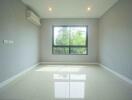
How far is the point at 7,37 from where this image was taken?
3.98m

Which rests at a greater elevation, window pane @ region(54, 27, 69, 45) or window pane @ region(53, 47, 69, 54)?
window pane @ region(54, 27, 69, 45)

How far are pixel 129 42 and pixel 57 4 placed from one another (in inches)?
121

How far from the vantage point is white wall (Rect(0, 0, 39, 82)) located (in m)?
3.73

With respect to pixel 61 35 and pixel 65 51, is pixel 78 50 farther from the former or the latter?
pixel 61 35

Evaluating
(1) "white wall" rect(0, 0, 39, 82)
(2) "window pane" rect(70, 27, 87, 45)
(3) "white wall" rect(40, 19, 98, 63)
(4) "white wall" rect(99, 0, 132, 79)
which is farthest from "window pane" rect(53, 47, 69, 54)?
(4) "white wall" rect(99, 0, 132, 79)

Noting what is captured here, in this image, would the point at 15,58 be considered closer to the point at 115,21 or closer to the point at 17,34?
the point at 17,34

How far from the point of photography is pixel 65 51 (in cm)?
826

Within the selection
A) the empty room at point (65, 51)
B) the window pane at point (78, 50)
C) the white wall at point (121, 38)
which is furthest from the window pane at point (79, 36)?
the white wall at point (121, 38)

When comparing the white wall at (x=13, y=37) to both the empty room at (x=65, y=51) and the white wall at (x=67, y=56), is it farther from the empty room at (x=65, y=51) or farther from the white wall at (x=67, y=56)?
the white wall at (x=67, y=56)

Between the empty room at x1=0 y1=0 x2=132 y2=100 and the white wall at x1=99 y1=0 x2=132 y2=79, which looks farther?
the white wall at x1=99 y1=0 x2=132 y2=79

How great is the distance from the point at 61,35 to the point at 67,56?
1.34 m

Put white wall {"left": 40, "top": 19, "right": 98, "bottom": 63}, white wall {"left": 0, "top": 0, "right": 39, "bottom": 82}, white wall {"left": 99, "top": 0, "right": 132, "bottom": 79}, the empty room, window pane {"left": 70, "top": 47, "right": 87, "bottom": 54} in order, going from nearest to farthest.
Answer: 1. the empty room
2. white wall {"left": 0, "top": 0, "right": 39, "bottom": 82}
3. white wall {"left": 99, "top": 0, "right": 132, "bottom": 79}
4. white wall {"left": 40, "top": 19, "right": 98, "bottom": 63}
5. window pane {"left": 70, "top": 47, "right": 87, "bottom": 54}

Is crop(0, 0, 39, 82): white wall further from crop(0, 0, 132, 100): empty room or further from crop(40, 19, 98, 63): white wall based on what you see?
crop(40, 19, 98, 63): white wall

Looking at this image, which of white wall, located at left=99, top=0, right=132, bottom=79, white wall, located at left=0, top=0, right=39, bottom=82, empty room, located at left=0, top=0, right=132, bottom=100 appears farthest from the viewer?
white wall, located at left=99, top=0, right=132, bottom=79
